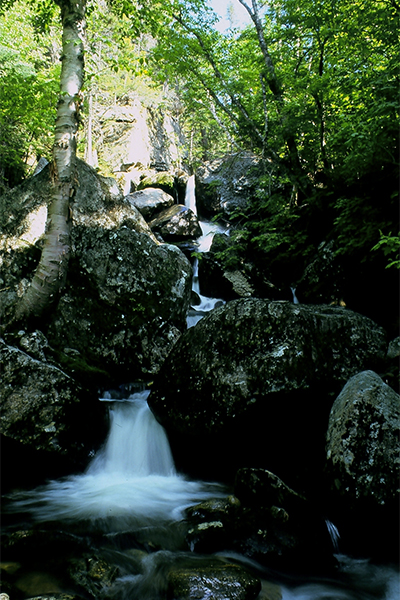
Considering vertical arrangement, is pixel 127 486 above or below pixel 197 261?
below

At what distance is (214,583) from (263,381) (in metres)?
2.43

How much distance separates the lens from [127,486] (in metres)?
4.84

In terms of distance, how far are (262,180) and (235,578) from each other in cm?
1039

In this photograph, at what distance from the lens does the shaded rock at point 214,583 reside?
260 cm

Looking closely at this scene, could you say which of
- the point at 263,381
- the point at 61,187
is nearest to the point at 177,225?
the point at 61,187

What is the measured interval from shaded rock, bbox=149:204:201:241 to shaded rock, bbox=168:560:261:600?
39.9ft

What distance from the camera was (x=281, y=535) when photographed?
3.46 meters

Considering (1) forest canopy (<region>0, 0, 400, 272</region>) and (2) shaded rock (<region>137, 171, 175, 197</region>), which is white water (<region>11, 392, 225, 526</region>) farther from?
(2) shaded rock (<region>137, 171, 175, 197</region>)

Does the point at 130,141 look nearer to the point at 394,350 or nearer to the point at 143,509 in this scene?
the point at 394,350

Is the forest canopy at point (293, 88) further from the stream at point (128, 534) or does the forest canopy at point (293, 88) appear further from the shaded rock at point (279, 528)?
the stream at point (128, 534)

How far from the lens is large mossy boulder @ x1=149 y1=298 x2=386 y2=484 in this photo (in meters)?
4.74

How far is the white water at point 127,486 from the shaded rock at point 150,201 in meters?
10.8

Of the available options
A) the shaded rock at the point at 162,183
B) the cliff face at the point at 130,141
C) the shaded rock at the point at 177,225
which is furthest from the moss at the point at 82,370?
the cliff face at the point at 130,141

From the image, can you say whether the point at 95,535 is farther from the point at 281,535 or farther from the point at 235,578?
the point at 281,535
